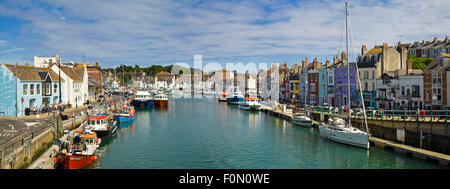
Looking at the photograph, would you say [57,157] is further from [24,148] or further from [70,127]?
[70,127]

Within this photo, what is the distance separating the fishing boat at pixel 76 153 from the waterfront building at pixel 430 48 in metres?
83.7

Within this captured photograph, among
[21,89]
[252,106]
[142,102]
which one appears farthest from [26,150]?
[142,102]

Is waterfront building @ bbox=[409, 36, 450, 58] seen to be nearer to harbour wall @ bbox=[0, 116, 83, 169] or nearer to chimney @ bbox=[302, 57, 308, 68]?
chimney @ bbox=[302, 57, 308, 68]

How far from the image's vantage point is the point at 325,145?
127 feet

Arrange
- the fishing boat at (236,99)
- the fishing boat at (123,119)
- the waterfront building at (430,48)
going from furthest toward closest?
the fishing boat at (236,99) < the waterfront building at (430,48) < the fishing boat at (123,119)

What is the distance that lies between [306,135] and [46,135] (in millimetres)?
31794

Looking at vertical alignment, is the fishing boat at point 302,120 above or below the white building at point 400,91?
below

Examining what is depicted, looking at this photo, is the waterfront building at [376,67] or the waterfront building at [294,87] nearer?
the waterfront building at [376,67]

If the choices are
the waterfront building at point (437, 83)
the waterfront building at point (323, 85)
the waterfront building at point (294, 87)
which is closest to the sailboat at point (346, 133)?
the waterfront building at point (437, 83)

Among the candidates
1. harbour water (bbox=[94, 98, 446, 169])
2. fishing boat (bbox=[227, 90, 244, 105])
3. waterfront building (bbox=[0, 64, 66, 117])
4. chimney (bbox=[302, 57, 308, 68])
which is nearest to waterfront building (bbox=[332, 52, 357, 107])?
harbour water (bbox=[94, 98, 446, 169])

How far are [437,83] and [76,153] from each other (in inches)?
1777

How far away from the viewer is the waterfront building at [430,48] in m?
82.1

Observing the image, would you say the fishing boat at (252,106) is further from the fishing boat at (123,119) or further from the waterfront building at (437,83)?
the waterfront building at (437,83)
